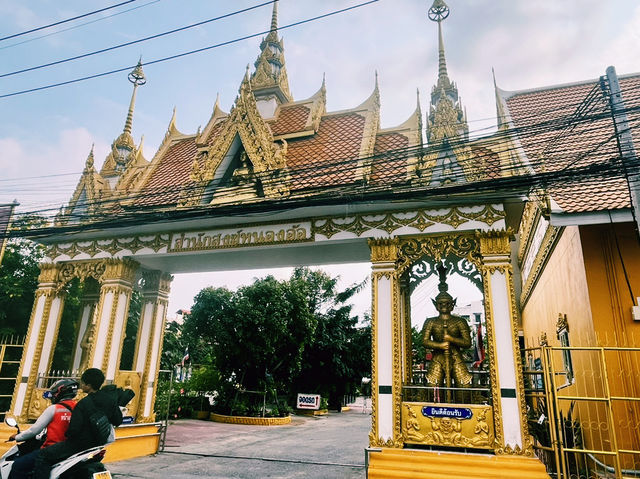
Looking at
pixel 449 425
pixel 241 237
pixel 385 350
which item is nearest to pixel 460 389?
pixel 449 425

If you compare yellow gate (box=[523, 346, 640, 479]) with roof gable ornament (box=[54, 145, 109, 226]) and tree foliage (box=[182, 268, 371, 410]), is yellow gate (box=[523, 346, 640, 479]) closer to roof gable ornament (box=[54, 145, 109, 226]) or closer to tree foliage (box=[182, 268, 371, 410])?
roof gable ornament (box=[54, 145, 109, 226])

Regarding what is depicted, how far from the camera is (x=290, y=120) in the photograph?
10164mm

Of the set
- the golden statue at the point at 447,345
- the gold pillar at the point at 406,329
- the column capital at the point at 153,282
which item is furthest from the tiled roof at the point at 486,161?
the column capital at the point at 153,282

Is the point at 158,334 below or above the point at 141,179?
below

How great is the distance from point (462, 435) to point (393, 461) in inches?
40.3

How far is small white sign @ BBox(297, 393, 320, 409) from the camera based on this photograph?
73.8 ft

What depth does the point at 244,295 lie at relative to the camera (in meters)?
18.3

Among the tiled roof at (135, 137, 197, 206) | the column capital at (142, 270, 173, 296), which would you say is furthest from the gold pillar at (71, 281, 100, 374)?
the tiled roof at (135, 137, 197, 206)

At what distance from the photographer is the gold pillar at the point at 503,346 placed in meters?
5.87

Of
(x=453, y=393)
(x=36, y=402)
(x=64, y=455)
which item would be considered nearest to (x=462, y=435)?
(x=453, y=393)

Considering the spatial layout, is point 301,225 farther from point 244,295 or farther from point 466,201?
point 244,295

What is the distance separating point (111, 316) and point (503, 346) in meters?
7.35

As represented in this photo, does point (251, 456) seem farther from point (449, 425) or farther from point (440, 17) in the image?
point (440, 17)

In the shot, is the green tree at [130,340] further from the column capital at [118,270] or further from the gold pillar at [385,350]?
the gold pillar at [385,350]
